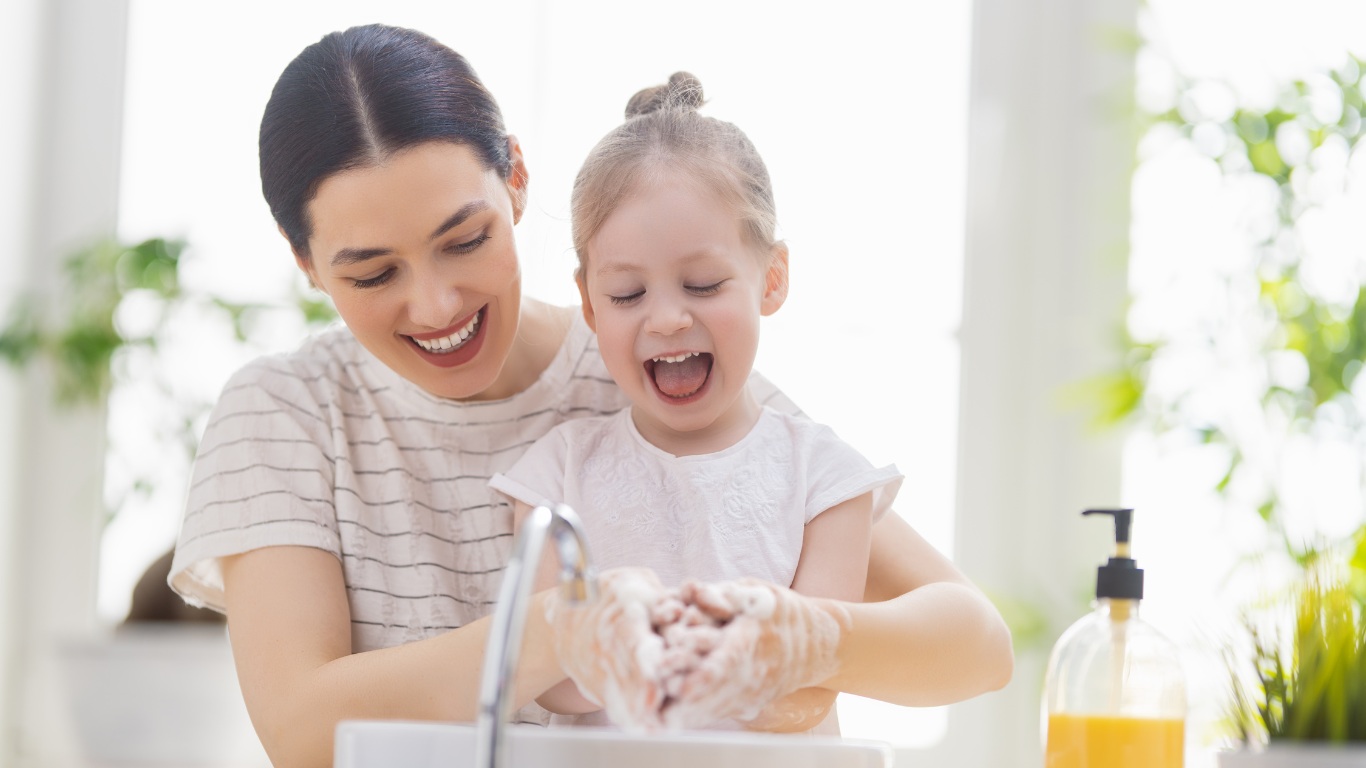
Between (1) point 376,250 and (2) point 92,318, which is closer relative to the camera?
(1) point 376,250

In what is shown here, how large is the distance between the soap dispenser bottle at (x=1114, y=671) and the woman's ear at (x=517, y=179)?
674 millimetres

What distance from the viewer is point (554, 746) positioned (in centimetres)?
74

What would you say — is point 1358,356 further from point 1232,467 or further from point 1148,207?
point 1148,207

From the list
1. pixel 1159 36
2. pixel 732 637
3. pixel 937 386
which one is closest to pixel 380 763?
pixel 732 637

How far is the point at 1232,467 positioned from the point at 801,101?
1.17 meters

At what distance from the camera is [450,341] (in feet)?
4.14

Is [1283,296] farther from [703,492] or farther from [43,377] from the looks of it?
[43,377]

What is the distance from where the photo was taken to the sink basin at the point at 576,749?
0.74 meters

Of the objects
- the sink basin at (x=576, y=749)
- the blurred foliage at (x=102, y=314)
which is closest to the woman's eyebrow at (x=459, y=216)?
the sink basin at (x=576, y=749)

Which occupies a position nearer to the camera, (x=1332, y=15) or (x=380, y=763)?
(x=380, y=763)

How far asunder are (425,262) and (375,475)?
28cm

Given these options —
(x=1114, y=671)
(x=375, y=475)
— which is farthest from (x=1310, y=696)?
(x=375, y=475)

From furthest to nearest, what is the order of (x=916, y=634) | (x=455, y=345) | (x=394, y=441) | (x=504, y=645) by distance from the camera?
1. (x=394, y=441)
2. (x=455, y=345)
3. (x=916, y=634)
4. (x=504, y=645)

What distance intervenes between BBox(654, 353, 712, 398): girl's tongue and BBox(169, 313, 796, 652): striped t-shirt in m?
0.21
